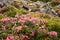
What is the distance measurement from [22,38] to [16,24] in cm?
222

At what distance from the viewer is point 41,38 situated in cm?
1591

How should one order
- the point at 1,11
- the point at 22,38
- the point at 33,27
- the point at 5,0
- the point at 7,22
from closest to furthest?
1. the point at 22,38
2. the point at 33,27
3. the point at 7,22
4. the point at 1,11
5. the point at 5,0

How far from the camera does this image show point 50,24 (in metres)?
17.3

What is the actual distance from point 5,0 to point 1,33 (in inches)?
609

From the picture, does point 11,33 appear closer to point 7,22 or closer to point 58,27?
point 7,22

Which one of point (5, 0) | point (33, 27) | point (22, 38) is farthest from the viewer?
point (5, 0)

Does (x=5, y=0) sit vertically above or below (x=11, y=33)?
below

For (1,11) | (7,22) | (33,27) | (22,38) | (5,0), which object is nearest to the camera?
(22,38)

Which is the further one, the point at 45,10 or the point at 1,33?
the point at 45,10

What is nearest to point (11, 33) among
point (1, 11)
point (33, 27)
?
point (33, 27)

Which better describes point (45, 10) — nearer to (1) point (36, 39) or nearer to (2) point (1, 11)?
(2) point (1, 11)

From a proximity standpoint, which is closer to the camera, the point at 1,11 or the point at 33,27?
the point at 33,27

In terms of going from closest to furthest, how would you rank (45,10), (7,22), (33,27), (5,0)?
(33,27), (7,22), (45,10), (5,0)

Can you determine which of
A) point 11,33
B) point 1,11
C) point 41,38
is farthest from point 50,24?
point 1,11
